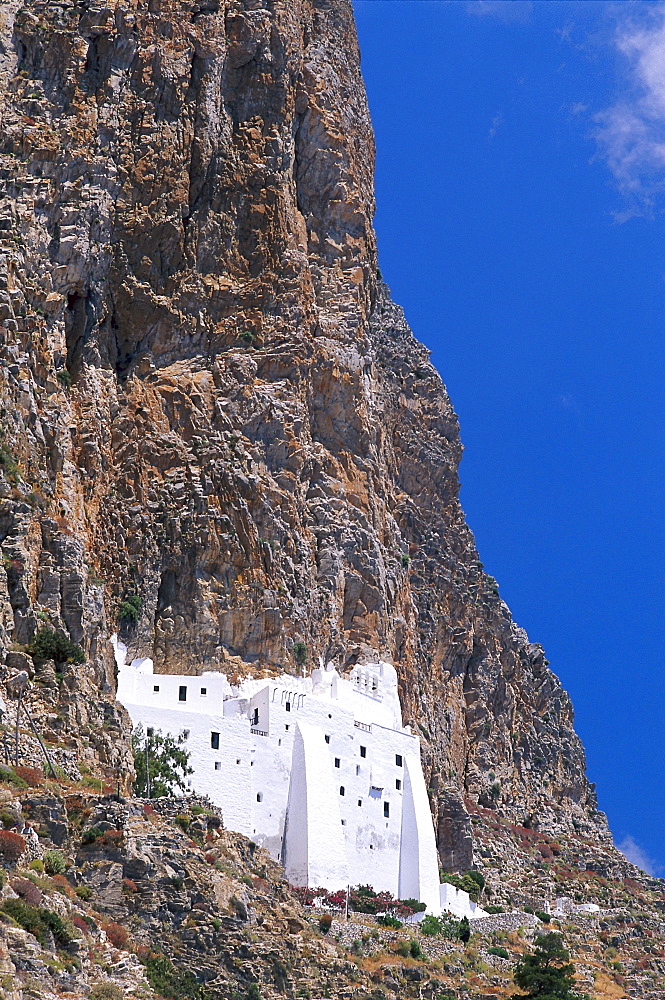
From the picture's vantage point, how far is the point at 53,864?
132 feet

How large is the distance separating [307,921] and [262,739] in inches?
413

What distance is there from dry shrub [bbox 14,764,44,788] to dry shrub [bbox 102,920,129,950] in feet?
14.2

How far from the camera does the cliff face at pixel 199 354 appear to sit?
196 ft

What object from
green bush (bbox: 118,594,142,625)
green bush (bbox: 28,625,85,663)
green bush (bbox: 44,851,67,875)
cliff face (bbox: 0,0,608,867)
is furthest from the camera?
green bush (bbox: 118,594,142,625)

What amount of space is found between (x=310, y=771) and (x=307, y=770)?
202 mm

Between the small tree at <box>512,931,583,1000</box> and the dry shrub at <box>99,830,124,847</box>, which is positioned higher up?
the dry shrub at <box>99,830,124,847</box>

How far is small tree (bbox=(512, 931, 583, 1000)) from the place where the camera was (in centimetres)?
5103

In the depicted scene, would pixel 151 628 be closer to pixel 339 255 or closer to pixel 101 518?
pixel 101 518

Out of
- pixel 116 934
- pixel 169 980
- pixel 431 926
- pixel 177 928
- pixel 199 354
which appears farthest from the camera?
pixel 199 354

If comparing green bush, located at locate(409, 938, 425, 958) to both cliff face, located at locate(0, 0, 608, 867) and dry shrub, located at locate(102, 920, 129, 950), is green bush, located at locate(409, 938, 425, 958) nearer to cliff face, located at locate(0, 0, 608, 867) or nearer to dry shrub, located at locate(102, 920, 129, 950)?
cliff face, located at locate(0, 0, 608, 867)

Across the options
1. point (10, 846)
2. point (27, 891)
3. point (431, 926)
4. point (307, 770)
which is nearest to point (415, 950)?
point (431, 926)

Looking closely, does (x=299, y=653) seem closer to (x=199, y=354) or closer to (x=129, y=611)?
(x=129, y=611)

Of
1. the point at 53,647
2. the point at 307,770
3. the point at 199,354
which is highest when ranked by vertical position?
the point at 199,354

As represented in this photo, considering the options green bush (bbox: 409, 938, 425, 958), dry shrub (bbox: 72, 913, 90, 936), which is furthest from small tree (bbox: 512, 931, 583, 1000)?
dry shrub (bbox: 72, 913, 90, 936)
